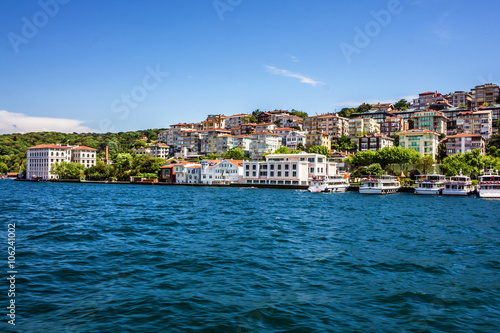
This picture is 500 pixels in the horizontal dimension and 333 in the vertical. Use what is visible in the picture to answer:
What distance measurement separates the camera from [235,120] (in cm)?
12988

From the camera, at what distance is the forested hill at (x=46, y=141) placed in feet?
422

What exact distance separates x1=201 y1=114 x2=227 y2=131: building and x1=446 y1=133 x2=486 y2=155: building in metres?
66.8

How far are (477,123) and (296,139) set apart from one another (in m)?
42.7

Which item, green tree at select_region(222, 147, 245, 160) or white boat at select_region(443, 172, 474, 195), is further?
green tree at select_region(222, 147, 245, 160)

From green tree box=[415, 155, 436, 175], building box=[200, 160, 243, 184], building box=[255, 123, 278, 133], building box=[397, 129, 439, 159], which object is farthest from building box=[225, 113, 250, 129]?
green tree box=[415, 155, 436, 175]

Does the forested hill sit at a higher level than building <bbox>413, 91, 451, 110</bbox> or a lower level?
lower

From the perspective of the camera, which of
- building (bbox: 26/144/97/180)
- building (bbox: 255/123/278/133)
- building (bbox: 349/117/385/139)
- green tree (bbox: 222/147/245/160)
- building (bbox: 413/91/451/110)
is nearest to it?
green tree (bbox: 222/147/245/160)

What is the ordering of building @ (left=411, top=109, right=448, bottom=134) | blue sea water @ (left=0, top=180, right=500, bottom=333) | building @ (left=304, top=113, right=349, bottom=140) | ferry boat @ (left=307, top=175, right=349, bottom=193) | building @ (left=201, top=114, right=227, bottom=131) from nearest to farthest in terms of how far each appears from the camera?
blue sea water @ (left=0, top=180, right=500, bottom=333) → ferry boat @ (left=307, top=175, right=349, bottom=193) → building @ (left=411, top=109, right=448, bottom=134) → building @ (left=304, top=113, right=349, bottom=140) → building @ (left=201, top=114, right=227, bottom=131)

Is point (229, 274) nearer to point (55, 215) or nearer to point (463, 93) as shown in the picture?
point (55, 215)

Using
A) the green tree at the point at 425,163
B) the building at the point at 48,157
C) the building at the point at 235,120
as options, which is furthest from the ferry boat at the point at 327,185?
the building at the point at 48,157

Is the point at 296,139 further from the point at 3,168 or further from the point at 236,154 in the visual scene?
the point at 3,168

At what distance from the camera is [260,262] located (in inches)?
521

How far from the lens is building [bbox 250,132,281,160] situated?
3942 inches

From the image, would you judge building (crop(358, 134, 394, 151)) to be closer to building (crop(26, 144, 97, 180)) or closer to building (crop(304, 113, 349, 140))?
building (crop(304, 113, 349, 140))
